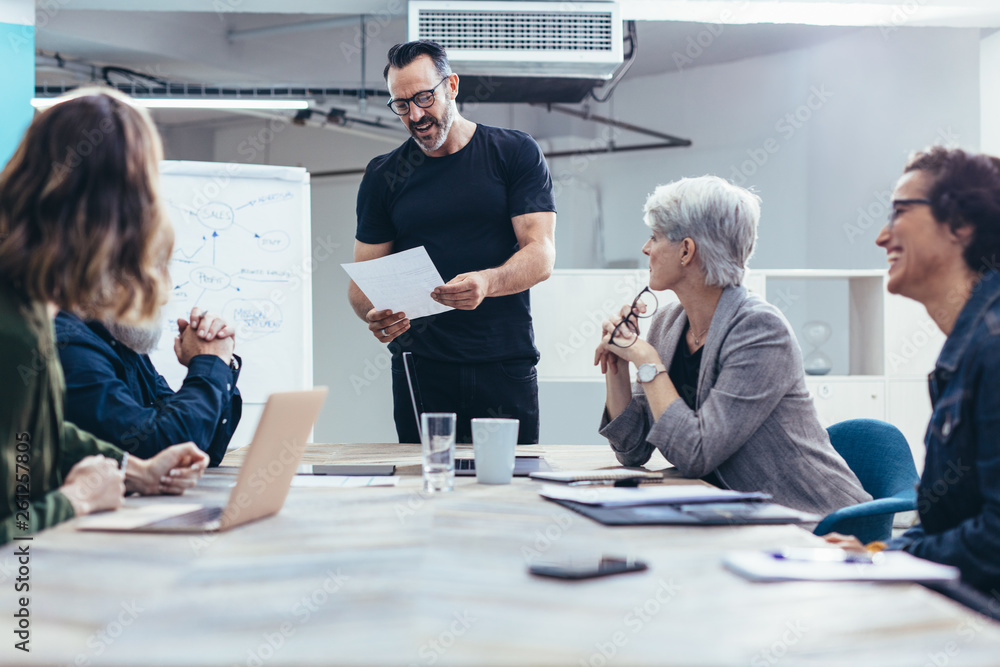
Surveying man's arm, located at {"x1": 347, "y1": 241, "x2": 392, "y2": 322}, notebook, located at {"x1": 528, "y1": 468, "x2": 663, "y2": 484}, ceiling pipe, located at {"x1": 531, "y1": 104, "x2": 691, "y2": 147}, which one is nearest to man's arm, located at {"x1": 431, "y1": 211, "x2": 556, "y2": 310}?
man's arm, located at {"x1": 347, "y1": 241, "x2": 392, "y2": 322}

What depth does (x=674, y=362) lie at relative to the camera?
2.06 metres

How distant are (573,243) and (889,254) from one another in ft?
18.3

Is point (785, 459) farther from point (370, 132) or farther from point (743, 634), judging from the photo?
point (370, 132)

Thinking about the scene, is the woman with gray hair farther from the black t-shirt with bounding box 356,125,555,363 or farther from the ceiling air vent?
the ceiling air vent

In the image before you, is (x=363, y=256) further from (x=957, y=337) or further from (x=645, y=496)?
(x=957, y=337)

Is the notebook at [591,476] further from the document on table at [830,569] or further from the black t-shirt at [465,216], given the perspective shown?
the black t-shirt at [465,216]

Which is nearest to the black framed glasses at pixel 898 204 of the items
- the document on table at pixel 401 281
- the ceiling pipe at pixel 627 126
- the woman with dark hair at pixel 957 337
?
the woman with dark hair at pixel 957 337

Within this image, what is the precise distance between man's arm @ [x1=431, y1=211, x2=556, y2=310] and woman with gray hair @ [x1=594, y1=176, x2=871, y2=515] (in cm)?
40

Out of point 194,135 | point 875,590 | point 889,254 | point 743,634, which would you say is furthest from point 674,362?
point 194,135

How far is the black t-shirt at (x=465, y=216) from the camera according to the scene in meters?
2.46

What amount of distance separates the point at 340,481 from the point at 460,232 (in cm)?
112

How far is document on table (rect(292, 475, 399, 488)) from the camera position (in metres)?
1.58

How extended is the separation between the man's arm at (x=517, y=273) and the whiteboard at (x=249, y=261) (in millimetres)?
1697

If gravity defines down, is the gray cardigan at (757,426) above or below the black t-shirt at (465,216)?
below
